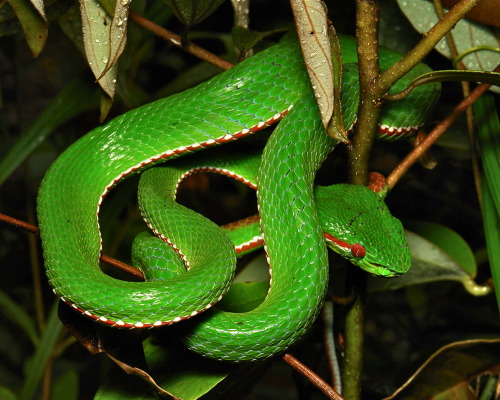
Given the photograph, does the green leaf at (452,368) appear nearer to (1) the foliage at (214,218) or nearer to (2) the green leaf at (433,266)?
(1) the foliage at (214,218)

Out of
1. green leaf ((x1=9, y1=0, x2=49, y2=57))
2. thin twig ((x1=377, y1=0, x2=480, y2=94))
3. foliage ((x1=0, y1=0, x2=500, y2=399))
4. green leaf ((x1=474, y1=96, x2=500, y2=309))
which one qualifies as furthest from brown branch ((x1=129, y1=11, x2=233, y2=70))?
green leaf ((x1=474, y1=96, x2=500, y2=309))

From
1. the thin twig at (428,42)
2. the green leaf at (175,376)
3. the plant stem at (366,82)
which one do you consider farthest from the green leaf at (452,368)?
the thin twig at (428,42)

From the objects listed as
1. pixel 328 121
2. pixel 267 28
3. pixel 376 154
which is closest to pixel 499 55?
pixel 328 121

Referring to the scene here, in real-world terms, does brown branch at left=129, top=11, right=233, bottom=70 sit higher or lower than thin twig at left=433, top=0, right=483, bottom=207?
higher

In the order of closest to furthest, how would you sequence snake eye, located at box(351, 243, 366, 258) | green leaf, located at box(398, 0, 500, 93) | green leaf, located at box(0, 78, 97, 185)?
1. snake eye, located at box(351, 243, 366, 258)
2. green leaf, located at box(398, 0, 500, 93)
3. green leaf, located at box(0, 78, 97, 185)

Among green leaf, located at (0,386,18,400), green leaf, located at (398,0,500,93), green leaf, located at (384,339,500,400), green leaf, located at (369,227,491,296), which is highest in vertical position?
green leaf, located at (398,0,500,93)

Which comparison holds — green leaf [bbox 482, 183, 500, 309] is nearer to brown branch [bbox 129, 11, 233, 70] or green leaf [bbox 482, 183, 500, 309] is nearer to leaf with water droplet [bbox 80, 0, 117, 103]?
brown branch [bbox 129, 11, 233, 70]

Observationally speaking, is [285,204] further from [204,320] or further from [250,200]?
[250,200]
